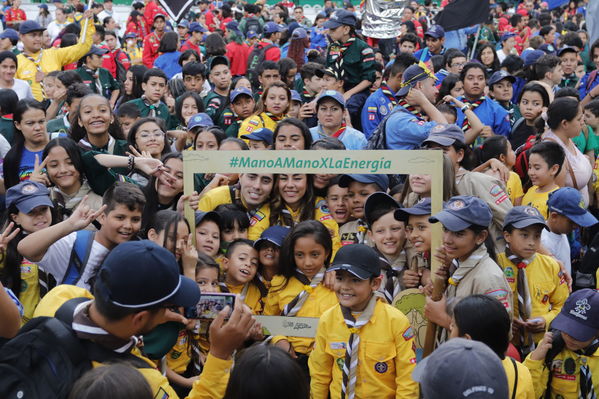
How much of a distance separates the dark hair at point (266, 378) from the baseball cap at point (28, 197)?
272 cm

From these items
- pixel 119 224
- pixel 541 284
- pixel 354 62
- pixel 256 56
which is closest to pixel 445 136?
pixel 541 284

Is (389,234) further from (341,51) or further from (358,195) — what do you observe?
(341,51)

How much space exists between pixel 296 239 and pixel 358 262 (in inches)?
35.9

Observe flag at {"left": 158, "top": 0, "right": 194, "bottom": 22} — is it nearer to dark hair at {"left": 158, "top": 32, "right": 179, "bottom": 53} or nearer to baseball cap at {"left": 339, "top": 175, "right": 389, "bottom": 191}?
dark hair at {"left": 158, "top": 32, "right": 179, "bottom": 53}

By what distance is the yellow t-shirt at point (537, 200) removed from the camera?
5.60 metres

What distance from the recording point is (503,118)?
320 inches

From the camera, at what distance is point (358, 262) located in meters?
3.64

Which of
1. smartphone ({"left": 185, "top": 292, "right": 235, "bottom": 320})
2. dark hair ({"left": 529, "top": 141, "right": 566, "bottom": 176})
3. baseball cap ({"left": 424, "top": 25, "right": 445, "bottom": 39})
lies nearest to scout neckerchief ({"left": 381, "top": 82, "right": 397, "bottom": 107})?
dark hair ({"left": 529, "top": 141, "right": 566, "bottom": 176})

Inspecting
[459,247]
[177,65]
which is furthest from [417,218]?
[177,65]

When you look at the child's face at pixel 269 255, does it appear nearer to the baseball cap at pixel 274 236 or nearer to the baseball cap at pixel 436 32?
the baseball cap at pixel 274 236

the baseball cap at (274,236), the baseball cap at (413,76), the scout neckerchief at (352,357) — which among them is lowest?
the scout neckerchief at (352,357)

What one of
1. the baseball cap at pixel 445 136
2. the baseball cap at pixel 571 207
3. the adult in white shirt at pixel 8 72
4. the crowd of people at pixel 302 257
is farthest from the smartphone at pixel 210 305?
the adult in white shirt at pixel 8 72

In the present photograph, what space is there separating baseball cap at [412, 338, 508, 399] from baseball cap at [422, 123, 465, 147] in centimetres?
313

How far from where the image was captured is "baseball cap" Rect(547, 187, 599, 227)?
5078 mm
